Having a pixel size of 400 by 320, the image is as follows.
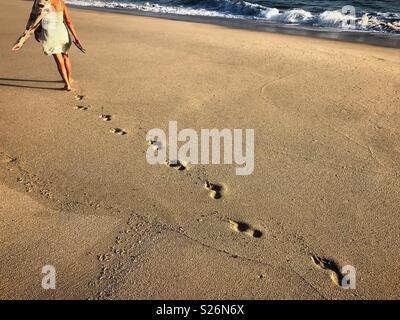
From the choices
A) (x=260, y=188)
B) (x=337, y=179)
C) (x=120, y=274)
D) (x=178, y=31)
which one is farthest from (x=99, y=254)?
(x=178, y=31)

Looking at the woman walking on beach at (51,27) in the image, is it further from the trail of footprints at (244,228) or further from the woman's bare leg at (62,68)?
the trail of footprints at (244,228)

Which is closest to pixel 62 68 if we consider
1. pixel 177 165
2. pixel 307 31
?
pixel 177 165

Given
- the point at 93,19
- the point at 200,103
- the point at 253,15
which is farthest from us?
the point at 253,15

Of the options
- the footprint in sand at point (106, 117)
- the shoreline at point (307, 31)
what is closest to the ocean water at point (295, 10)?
the shoreline at point (307, 31)

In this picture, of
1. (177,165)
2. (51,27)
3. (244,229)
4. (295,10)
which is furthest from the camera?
(295,10)

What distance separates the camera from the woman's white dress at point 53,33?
4.39 m

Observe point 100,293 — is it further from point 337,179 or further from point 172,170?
point 337,179

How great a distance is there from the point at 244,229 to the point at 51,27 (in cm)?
332

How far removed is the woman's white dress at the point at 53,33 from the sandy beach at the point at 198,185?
57 cm

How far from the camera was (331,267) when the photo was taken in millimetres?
2441

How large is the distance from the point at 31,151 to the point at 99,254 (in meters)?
1.61

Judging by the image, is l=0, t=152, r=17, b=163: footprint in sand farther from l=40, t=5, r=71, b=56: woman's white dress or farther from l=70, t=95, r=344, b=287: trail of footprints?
l=40, t=5, r=71, b=56: woman's white dress

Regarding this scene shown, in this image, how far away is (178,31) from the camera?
26.2ft

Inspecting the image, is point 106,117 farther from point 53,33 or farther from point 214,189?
point 214,189
